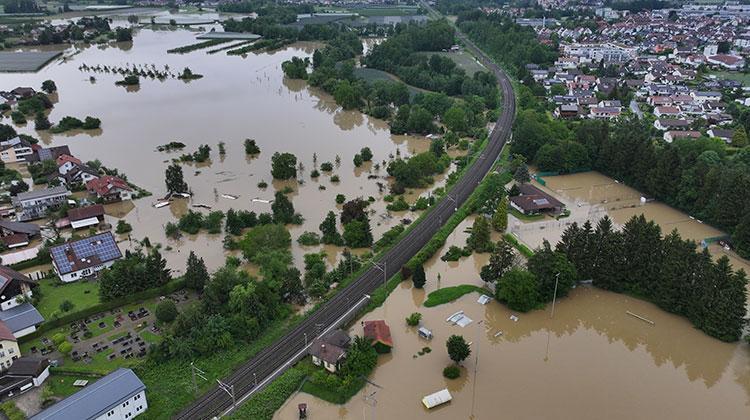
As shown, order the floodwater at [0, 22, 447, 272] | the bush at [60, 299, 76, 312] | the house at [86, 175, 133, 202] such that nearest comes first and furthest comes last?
the bush at [60, 299, 76, 312], the floodwater at [0, 22, 447, 272], the house at [86, 175, 133, 202]

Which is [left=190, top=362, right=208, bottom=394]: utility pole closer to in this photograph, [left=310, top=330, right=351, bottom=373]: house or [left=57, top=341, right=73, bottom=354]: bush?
[left=310, top=330, right=351, bottom=373]: house

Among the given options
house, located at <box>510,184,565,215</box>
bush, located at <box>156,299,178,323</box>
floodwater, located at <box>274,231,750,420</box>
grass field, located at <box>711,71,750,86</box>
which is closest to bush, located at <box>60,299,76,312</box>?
bush, located at <box>156,299,178,323</box>

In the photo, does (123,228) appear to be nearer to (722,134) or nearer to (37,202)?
(37,202)

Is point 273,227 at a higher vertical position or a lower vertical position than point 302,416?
higher

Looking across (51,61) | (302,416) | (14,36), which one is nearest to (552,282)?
(302,416)

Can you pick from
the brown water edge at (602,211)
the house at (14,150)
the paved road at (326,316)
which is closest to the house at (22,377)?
the paved road at (326,316)

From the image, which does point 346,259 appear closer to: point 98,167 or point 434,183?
point 434,183

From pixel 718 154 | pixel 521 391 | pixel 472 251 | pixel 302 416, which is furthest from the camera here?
pixel 718 154
